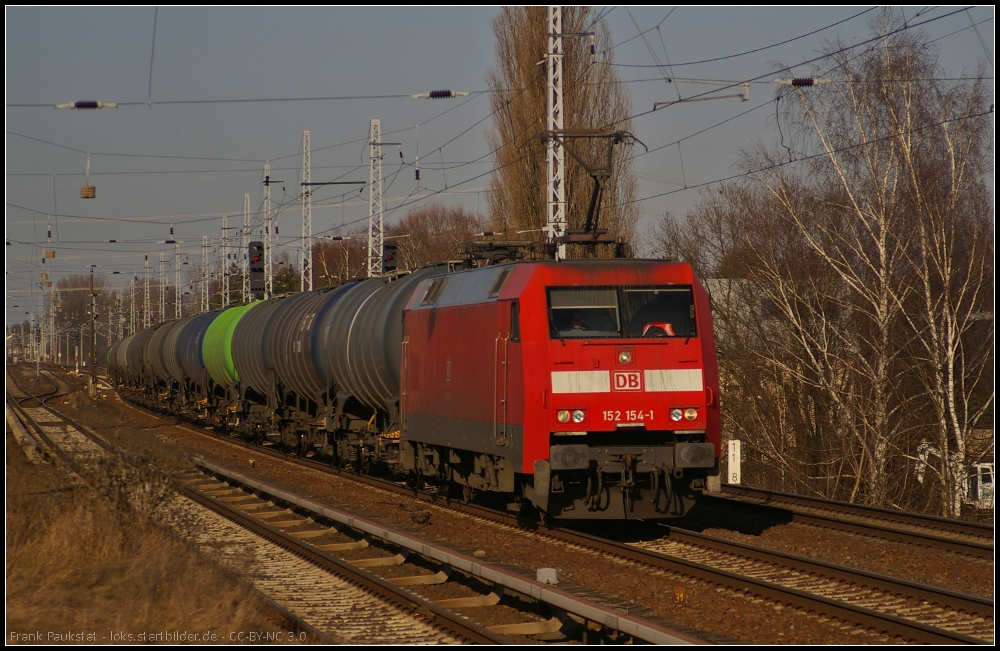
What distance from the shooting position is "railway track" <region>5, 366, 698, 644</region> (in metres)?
8.19

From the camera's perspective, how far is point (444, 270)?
53.8 ft

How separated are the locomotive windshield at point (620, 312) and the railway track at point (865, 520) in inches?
132

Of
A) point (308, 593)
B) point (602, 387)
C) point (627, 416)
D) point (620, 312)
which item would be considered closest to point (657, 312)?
point (620, 312)

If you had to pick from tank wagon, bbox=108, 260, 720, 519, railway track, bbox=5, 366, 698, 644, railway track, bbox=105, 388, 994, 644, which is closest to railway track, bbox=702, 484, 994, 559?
railway track, bbox=105, 388, 994, 644

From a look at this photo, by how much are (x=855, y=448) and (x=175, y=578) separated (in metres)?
16.2

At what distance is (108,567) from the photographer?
1029 centimetres

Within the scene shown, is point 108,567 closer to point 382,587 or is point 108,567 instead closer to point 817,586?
point 382,587

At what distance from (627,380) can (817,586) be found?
3.04 m

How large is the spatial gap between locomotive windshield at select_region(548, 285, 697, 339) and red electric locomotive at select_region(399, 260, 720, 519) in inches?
0.4

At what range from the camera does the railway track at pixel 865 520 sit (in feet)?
38.4

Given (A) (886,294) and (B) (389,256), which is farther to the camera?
(B) (389,256)

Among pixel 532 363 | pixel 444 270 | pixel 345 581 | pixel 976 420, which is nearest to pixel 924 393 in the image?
pixel 976 420

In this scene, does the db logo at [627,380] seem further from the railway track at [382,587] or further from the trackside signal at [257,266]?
the trackside signal at [257,266]

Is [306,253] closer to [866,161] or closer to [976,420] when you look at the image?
[866,161]
